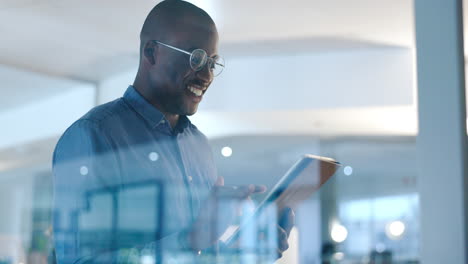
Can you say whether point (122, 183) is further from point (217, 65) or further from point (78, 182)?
point (217, 65)

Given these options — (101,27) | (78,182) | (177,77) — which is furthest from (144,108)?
(101,27)

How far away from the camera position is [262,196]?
3.42 feet

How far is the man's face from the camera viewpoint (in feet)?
3.76

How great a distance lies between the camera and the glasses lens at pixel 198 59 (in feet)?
3.75

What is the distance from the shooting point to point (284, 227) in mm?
1084

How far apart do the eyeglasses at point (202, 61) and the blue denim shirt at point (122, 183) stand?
11cm

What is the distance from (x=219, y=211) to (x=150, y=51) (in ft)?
1.23

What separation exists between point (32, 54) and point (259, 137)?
3.59ft

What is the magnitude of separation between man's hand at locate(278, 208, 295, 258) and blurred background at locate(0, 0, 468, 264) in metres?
0.09

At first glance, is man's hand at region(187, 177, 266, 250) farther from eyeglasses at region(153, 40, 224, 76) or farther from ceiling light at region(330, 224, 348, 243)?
ceiling light at region(330, 224, 348, 243)

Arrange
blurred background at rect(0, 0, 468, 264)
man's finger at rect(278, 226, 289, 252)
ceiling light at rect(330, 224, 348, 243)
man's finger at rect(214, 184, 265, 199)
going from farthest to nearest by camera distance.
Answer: ceiling light at rect(330, 224, 348, 243) → blurred background at rect(0, 0, 468, 264) → man's finger at rect(278, 226, 289, 252) → man's finger at rect(214, 184, 265, 199)

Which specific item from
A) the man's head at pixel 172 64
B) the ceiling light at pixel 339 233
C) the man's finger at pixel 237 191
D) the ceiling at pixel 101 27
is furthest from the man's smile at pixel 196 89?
the ceiling light at pixel 339 233
